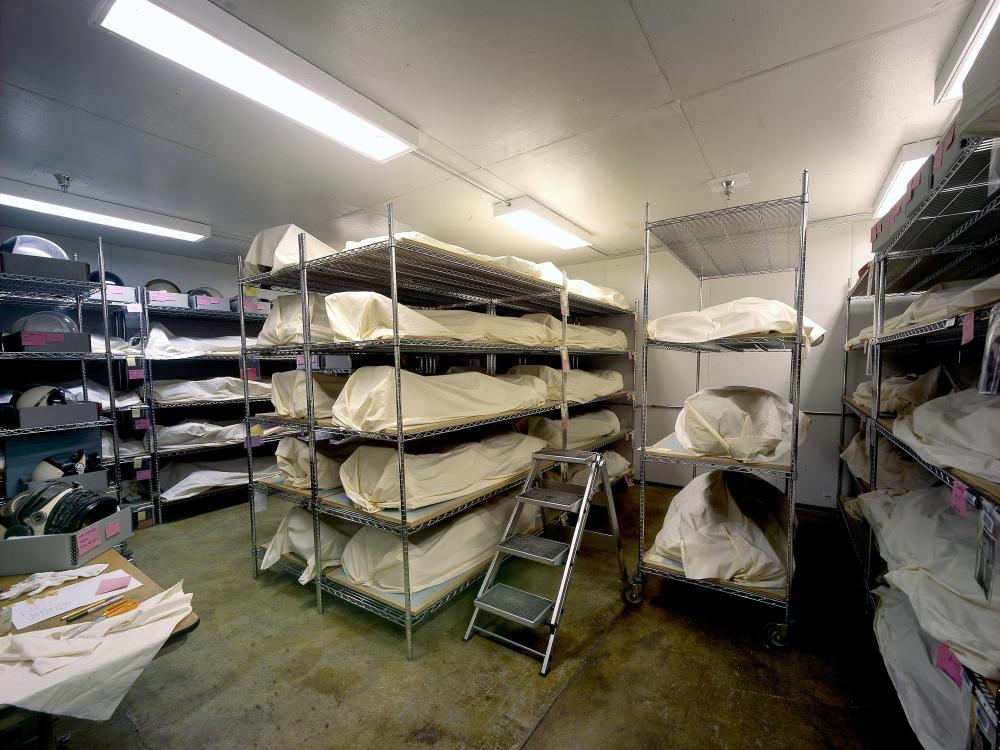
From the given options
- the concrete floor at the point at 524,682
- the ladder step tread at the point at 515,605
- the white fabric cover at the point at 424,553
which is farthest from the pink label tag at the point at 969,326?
the white fabric cover at the point at 424,553

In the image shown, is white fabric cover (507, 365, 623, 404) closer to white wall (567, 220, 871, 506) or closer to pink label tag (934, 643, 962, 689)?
white wall (567, 220, 871, 506)

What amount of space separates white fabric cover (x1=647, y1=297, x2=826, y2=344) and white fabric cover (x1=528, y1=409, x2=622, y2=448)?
1.41m

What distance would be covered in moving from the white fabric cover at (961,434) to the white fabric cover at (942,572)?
331 millimetres

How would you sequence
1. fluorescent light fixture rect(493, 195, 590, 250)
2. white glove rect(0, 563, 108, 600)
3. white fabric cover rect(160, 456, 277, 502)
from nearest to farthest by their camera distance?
white glove rect(0, 563, 108, 600) < fluorescent light fixture rect(493, 195, 590, 250) < white fabric cover rect(160, 456, 277, 502)

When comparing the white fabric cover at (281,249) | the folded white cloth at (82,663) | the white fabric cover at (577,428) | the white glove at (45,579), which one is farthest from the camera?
the white fabric cover at (577,428)

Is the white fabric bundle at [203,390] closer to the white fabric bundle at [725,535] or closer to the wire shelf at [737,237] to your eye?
the white fabric bundle at [725,535]

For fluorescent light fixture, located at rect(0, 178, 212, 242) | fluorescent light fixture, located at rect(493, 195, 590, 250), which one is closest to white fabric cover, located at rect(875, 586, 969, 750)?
fluorescent light fixture, located at rect(493, 195, 590, 250)

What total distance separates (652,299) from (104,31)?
4.55m

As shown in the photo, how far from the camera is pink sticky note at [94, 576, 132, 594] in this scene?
1.44 m

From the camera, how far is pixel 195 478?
13.8ft

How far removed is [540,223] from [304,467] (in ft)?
8.87

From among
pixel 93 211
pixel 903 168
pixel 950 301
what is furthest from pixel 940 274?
pixel 93 211

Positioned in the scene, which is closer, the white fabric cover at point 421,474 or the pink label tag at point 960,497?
the pink label tag at point 960,497

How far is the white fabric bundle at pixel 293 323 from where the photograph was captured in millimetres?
2508
